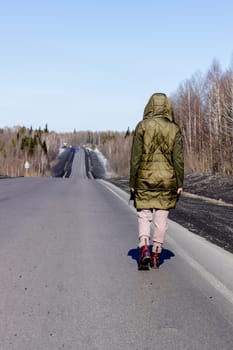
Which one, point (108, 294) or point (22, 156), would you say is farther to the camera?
point (22, 156)

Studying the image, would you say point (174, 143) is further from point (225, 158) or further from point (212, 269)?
point (225, 158)

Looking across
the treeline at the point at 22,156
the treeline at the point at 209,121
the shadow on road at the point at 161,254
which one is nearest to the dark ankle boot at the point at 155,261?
the shadow on road at the point at 161,254

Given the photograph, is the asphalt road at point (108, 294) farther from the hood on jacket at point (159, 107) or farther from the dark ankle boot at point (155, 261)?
the hood on jacket at point (159, 107)

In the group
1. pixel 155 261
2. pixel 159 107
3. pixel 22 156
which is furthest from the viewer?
pixel 22 156

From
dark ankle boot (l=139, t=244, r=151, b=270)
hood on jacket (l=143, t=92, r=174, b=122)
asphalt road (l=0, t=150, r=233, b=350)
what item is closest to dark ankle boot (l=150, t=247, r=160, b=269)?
asphalt road (l=0, t=150, r=233, b=350)

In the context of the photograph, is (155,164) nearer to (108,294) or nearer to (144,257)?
(144,257)

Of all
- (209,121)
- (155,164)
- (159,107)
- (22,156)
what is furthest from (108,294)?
(22,156)

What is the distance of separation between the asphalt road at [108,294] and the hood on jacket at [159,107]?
79.8 inches

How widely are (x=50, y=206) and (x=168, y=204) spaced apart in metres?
→ 10.4

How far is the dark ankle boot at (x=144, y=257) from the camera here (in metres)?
7.18

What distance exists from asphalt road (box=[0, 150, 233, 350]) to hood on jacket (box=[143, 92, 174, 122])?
6.65ft

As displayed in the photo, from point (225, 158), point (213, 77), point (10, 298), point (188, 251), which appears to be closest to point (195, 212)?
point (188, 251)

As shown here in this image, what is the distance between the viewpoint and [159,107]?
7273mm

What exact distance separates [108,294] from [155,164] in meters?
1.97
